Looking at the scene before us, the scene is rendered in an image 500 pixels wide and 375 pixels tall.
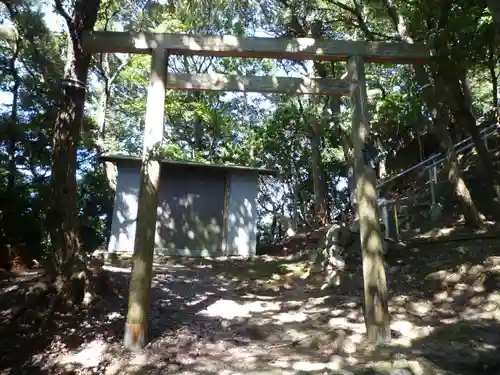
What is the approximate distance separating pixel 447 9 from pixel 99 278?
6.89 meters

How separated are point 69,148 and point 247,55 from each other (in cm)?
264

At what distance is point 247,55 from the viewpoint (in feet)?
17.9

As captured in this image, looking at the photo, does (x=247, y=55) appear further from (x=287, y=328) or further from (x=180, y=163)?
(x=180, y=163)

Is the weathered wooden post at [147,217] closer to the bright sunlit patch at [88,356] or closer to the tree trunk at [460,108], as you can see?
the bright sunlit patch at [88,356]

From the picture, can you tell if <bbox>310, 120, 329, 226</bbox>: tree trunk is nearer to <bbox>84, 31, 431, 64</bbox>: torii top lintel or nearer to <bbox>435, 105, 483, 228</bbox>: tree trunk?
<bbox>435, 105, 483, 228</bbox>: tree trunk

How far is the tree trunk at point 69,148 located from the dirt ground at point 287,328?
81 centimetres

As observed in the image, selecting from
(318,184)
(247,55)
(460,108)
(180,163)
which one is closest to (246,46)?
(247,55)

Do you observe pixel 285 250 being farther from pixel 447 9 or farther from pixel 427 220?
pixel 447 9

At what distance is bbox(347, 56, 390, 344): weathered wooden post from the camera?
488 cm

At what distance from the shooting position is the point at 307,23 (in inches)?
543

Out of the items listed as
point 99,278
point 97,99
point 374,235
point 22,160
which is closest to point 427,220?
point 374,235

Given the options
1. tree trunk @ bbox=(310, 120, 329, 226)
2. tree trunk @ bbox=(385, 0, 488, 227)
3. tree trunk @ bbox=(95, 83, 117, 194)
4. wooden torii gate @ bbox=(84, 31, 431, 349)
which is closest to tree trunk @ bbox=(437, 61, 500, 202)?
wooden torii gate @ bbox=(84, 31, 431, 349)

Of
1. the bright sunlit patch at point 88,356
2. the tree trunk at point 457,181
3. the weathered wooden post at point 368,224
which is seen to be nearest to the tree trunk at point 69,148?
the bright sunlit patch at point 88,356

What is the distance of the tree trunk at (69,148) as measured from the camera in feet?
17.9
